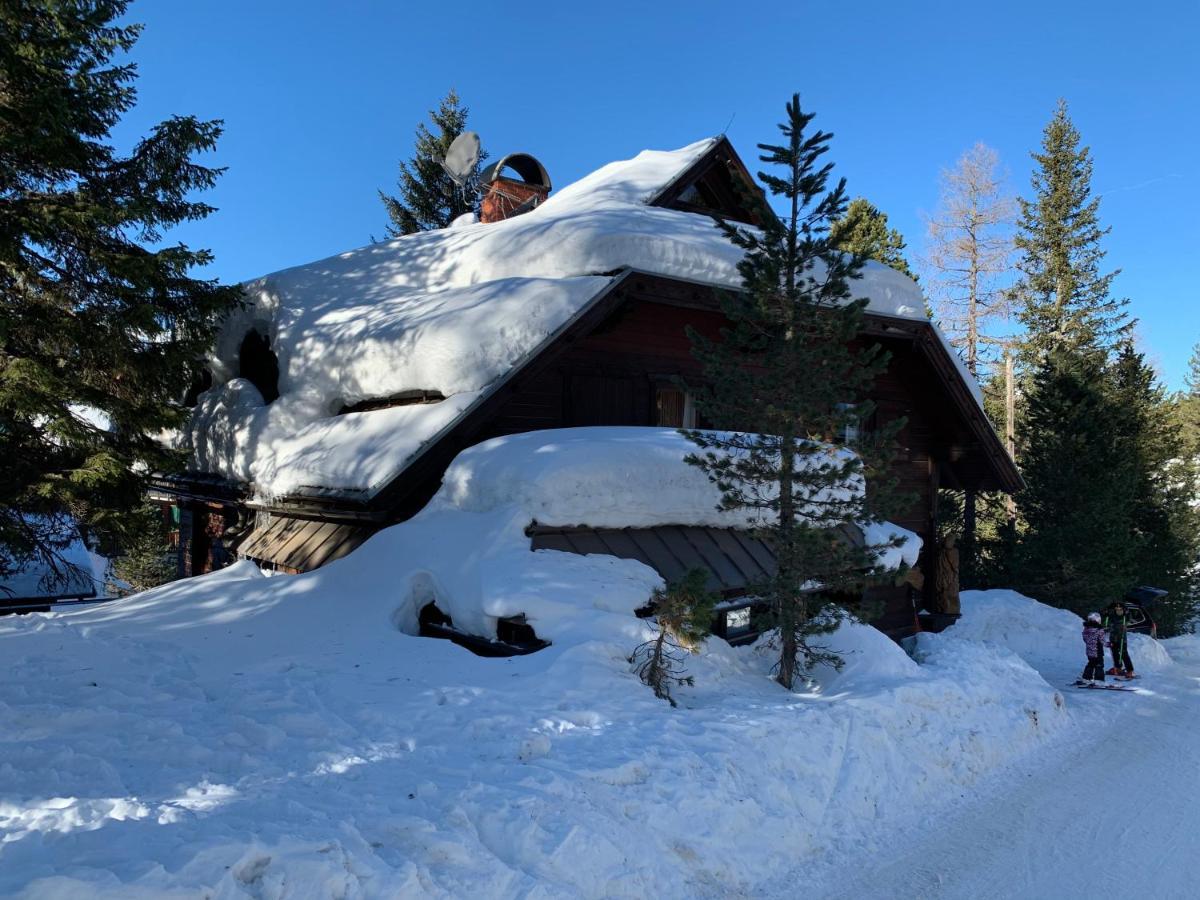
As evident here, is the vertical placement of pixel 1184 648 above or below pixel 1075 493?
below

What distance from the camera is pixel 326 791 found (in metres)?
4.05

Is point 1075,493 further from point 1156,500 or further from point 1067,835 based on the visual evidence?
point 1067,835

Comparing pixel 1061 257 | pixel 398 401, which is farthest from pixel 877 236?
pixel 398 401

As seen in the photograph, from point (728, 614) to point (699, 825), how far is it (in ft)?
12.7

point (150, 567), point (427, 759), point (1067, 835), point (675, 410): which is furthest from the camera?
point (150, 567)

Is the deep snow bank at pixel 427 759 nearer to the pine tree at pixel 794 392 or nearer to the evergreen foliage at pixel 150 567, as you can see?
the pine tree at pixel 794 392

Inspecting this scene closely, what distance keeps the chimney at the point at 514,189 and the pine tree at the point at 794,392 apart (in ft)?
41.1

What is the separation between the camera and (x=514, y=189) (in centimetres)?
1952

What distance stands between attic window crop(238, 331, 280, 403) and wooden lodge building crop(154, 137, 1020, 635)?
5 centimetres

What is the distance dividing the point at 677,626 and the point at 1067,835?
325cm

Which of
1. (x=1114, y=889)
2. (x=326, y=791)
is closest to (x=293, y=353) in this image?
(x=326, y=791)

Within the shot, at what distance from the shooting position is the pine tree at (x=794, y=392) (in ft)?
23.6

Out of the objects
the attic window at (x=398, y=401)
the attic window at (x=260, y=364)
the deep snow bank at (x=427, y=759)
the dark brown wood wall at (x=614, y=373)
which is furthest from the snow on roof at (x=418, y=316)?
the deep snow bank at (x=427, y=759)

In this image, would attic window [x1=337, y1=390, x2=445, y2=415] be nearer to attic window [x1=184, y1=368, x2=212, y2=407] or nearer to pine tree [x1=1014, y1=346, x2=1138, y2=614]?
attic window [x1=184, y1=368, x2=212, y2=407]
